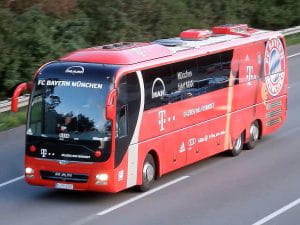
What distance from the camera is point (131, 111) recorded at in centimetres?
1661

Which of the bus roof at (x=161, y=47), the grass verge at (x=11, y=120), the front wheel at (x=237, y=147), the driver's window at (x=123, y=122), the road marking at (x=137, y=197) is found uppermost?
the bus roof at (x=161, y=47)

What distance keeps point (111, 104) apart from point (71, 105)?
2.77ft

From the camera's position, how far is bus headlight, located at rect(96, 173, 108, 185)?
16141 millimetres

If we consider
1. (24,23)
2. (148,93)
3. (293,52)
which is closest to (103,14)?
(24,23)

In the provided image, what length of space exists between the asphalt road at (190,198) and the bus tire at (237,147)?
0.15 metres

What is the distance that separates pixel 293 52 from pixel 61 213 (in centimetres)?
2290

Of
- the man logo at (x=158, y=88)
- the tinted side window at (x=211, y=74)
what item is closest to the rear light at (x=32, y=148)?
the man logo at (x=158, y=88)

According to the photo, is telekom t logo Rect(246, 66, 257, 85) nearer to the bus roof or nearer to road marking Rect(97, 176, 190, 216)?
the bus roof

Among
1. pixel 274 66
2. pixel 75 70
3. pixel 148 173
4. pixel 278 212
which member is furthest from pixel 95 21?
pixel 278 212

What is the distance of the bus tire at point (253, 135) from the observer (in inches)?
854

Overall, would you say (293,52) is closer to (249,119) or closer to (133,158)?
(249,119)

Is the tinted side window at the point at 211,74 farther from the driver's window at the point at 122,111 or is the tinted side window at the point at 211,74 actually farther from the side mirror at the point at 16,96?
the side mirror at the point at 16,96

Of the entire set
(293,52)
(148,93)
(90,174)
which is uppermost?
(148,93)

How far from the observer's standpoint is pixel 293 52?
36969mm
